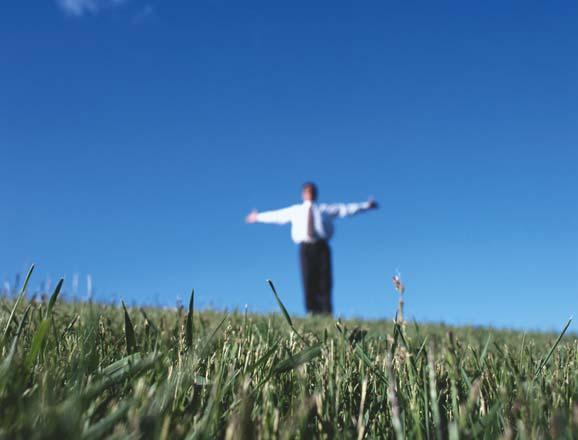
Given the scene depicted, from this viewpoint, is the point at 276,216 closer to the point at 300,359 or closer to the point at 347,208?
the point at 347,208

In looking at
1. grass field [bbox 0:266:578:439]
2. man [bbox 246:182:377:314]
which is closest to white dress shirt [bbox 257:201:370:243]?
man [bbox 246:182:377:314]

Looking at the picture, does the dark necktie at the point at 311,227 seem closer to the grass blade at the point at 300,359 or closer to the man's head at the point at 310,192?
the man's head at the point at 310,192

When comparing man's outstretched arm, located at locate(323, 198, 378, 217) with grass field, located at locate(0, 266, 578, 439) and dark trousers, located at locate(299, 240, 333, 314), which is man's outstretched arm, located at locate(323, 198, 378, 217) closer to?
dark trousers, located at locate(299, 240, 333, 314)

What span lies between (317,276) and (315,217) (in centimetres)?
128

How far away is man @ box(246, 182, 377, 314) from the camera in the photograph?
40.0ft

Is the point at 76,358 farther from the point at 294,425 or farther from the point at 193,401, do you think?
the point at 294,425

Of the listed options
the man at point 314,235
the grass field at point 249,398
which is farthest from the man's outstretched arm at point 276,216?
the grass field at point 249,398

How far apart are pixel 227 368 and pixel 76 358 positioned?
1.28ft

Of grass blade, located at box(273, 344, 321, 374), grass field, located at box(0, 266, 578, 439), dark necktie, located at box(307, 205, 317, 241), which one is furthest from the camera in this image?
dark necktie, located at box(307, 205, 317, 241)

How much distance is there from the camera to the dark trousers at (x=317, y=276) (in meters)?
12.1

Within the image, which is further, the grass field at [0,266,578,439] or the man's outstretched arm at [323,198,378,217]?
the man's outstretched arm at [323,198,378,217]

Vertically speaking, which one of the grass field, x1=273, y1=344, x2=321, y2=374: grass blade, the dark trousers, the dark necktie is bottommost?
the grass field

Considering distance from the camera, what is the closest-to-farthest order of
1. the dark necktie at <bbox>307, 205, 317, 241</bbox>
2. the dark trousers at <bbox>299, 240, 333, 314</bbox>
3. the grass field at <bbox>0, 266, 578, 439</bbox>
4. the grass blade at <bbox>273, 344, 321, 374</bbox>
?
1. the grass field at <bbox>0, 266, 578, 439</bbox>
2. the grass blade at <bbox>273, 344, 321, 374</bbox>
3. the dark trousers at <bbox>299, 240, 333, 314</bbox>
4. the dark necktie at <bbox>307, 205, 317, 241</bbox>

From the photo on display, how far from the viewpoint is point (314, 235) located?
12.5 meters
